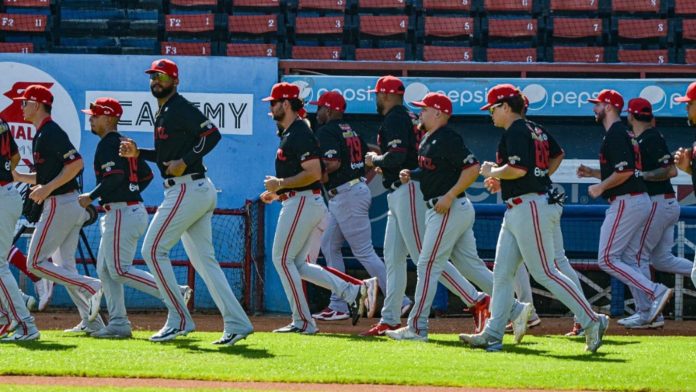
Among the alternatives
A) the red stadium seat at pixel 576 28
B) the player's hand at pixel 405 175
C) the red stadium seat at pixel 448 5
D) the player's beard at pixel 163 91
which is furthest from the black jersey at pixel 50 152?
the red stadium seat at pixel 576 28

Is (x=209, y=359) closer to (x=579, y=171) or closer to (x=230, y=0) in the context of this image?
(x=579, y=171)

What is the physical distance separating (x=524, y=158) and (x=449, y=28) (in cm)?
1024

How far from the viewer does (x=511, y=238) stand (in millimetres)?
7918

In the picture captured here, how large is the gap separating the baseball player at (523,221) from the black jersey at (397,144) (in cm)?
112

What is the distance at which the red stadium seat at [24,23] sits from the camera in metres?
17.4

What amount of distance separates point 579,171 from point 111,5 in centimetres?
1077

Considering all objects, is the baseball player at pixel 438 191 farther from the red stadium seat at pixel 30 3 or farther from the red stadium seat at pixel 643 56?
the red stadium seat at pixel 30 3

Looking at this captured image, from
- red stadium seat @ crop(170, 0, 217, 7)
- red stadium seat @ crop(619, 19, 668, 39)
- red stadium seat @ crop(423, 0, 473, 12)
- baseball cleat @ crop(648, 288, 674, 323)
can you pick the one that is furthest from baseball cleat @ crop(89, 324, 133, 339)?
red stadium seat @ crop(619, 19, 668, 39)

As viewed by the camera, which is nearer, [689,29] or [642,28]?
[689,29]

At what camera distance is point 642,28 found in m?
17.9

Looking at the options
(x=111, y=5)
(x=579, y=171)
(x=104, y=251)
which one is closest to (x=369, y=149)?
(x=579, y=171)

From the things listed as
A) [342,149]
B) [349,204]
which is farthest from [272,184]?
[349,204]

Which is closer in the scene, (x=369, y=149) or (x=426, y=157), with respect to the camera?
(x=426, y=157)

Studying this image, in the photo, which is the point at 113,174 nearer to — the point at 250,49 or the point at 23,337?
the point at 23,337
